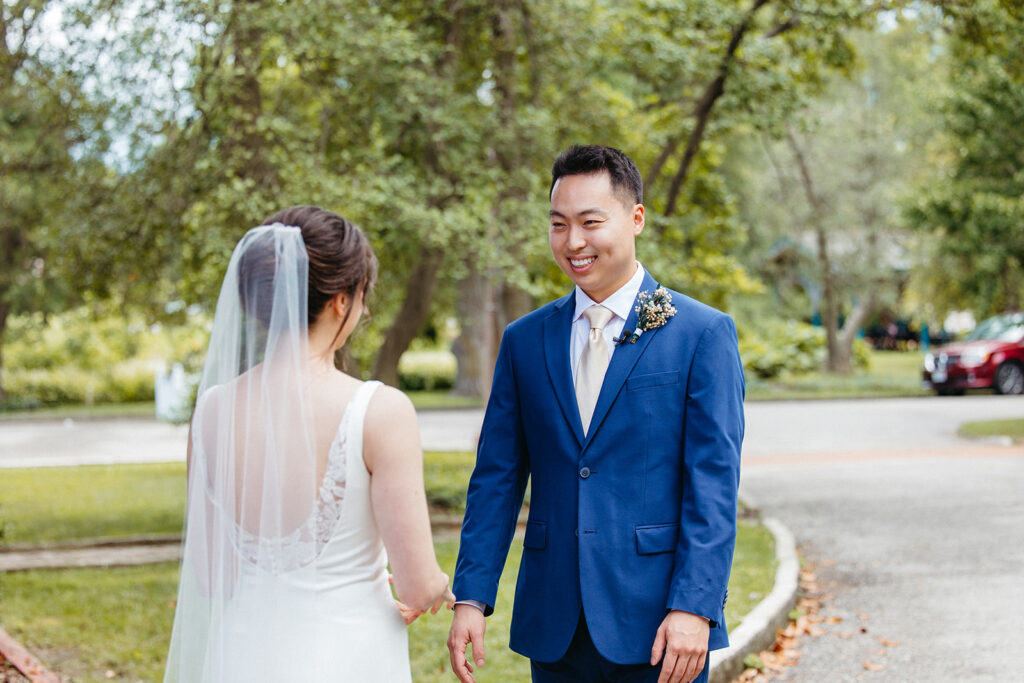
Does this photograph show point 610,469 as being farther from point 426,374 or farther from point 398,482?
point 426,374

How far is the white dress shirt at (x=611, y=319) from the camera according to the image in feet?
9.45

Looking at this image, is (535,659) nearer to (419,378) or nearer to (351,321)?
(351,321)

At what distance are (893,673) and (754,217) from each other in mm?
28240

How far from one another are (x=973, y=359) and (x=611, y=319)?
23664 mm

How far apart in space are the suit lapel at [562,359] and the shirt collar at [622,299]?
6cm

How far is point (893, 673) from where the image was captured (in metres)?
5.64

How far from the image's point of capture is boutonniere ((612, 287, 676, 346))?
2.80 m

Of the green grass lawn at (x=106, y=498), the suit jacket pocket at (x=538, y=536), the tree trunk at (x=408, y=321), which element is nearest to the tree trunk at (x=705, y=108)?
the tree trunk at (x=408, y=321)

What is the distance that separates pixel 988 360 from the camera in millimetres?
23797

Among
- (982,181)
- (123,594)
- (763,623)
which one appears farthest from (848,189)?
(123,594)

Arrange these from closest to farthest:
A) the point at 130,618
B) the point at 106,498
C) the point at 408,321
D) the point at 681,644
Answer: the point at 681,644, the point at 130,618, the point at 408,321, the point at 106,498

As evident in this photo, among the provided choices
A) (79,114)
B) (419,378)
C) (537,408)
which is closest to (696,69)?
(79,114)

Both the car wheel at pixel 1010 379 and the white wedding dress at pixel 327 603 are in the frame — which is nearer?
the white wedding dress at pixel 327 603

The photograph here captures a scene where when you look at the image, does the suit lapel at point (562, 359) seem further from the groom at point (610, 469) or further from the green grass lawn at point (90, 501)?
the green grass lawn at point (90, 501)
